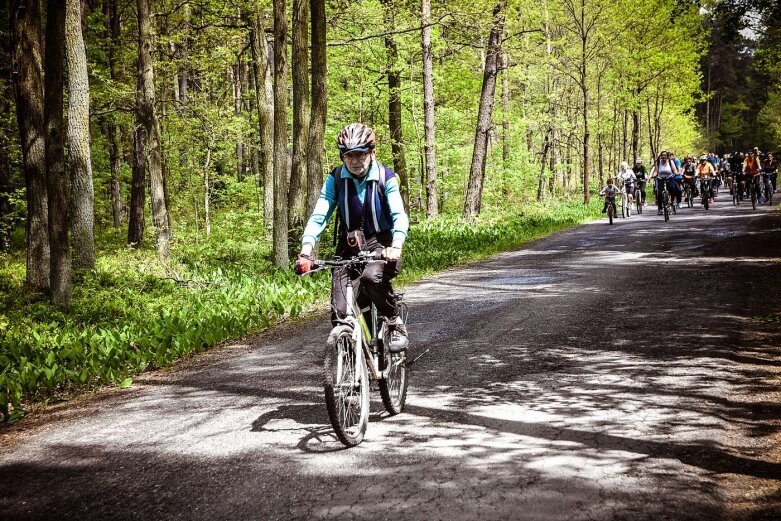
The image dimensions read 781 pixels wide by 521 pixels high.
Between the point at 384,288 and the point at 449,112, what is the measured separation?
25.2 metres

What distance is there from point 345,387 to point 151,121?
1642 cm

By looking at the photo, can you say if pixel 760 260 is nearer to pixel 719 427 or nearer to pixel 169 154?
pixel 719 427

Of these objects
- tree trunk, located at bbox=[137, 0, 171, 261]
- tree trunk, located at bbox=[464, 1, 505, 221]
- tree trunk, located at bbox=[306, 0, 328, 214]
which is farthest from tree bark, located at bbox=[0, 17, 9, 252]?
tree trunk, located at bbox=[464, 1, 505, 221]

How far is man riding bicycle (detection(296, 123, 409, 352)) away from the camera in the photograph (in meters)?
5.10

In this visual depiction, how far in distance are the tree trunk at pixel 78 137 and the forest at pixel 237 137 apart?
0.04 metres

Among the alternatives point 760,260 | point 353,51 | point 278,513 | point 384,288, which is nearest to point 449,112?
point 353,51

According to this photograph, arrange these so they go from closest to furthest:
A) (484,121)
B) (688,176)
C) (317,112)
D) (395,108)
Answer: (317,112)
(484,121)
(395,108)
(688,176)

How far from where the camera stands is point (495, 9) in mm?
21938

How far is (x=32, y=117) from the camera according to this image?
46.0 ft

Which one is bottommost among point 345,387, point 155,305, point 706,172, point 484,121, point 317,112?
point 155,305

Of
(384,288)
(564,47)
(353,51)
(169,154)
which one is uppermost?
(564,47)

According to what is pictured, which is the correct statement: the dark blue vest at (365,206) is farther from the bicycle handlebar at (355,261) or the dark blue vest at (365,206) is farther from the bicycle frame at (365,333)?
the bicycle frame at (365,333)

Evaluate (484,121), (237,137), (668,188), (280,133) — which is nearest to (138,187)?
(237,137)

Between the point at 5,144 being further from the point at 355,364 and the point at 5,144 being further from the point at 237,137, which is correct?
the point at 355,364
